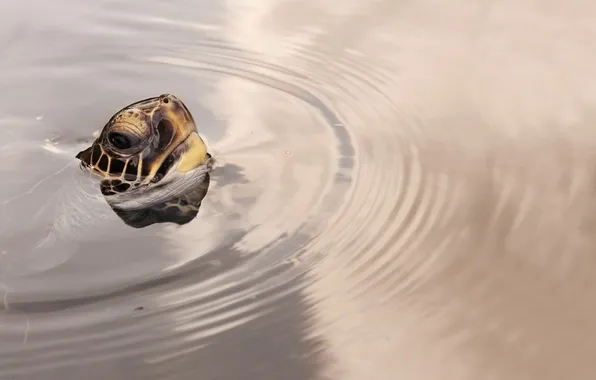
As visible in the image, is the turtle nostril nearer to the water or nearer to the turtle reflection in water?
the turtle reflection in water

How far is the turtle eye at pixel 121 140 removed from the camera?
1.73m

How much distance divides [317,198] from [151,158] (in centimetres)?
42

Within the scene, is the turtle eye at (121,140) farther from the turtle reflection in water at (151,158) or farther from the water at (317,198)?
the water at (317,198)

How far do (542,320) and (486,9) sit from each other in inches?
56.7

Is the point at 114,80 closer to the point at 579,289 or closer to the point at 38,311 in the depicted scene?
the point at 38,311

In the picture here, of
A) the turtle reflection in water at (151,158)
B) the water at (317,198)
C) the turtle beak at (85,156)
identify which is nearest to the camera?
the water at (317,198)

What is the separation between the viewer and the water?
4.10 feet

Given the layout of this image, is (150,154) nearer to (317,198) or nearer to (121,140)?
(121,140)

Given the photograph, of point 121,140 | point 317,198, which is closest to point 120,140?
point 121,140

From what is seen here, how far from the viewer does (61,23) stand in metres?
2.55

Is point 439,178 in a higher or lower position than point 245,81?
lower

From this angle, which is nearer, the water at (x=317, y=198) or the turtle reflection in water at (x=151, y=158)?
the water at (x=317, y=198)

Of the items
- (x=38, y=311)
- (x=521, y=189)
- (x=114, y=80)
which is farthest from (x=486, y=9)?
(x=38, y=311)

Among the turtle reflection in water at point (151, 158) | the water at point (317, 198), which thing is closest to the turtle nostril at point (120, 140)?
the turtle reflection in water at point (151, 158)
